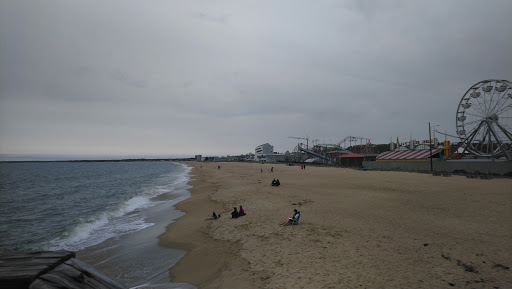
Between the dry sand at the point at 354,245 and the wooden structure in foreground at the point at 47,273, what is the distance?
6.98 m

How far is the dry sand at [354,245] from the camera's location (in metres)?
7.21

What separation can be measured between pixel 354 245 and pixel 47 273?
1027cm

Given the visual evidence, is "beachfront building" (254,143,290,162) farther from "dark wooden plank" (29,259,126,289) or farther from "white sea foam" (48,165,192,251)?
"dark wooden plank" (29,259,126,289)

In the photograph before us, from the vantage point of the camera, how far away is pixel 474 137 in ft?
142

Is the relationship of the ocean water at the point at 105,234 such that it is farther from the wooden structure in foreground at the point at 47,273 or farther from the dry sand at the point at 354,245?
the wooden structure in foreground at the point at 47,273

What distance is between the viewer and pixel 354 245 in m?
9.48

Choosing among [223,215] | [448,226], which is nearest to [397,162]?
[448,226]

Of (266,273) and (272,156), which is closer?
(266,273)

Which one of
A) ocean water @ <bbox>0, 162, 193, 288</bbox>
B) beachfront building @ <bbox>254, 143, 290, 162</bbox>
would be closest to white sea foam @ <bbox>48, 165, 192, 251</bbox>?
ocean water @ <bbox>0, 162, 193, 288</bbox>

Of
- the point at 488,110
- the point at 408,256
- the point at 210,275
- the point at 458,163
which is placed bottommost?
the point at 210,275

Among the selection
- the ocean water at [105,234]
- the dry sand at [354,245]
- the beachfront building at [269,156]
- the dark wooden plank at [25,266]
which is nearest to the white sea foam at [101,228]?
the ocean water at [105,234]

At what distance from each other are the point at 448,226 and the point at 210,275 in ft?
36.7

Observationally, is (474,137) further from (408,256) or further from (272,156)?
(272,156)

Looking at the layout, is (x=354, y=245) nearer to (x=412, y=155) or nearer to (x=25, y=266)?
(x=25, y=266)
